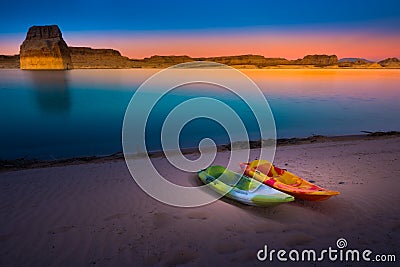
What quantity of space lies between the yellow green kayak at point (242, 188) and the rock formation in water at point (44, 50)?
137885 mm

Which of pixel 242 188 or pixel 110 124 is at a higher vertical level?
pixel 242 188

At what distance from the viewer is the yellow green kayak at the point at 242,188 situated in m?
5.05

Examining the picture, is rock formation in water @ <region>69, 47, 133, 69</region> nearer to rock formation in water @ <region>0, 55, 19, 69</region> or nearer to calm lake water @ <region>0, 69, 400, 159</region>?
rock formation in water @ <region>0, 55, 19, 69</region>

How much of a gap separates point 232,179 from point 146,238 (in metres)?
2.92

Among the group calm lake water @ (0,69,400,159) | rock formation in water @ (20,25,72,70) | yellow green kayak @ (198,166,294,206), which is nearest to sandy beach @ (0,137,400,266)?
yellow green kayak @ (198,166,294,206)

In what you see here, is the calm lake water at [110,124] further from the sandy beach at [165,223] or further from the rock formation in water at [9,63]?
the rock formation in water at [9,63]

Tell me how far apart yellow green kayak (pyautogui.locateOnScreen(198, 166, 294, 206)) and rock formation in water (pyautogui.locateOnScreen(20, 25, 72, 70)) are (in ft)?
452

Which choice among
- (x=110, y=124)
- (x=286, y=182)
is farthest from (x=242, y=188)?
(x=110, y=124)

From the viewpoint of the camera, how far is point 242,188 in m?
6.07

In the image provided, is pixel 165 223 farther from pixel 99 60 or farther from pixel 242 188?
pixel 99 60

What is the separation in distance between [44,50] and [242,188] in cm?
14137

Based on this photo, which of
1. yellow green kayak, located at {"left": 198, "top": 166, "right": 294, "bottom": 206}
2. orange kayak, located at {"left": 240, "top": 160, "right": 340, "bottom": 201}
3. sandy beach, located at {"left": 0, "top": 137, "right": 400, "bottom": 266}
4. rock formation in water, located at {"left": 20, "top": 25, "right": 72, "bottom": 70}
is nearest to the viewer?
sandy beach, located at {"left": 0, "top": 137, "right": 400, "bottom": 266}

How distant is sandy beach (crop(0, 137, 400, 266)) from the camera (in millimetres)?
3947

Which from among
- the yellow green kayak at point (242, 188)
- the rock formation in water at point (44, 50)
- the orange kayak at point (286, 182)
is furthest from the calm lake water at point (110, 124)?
the rock formation in water at point (44, 50)
